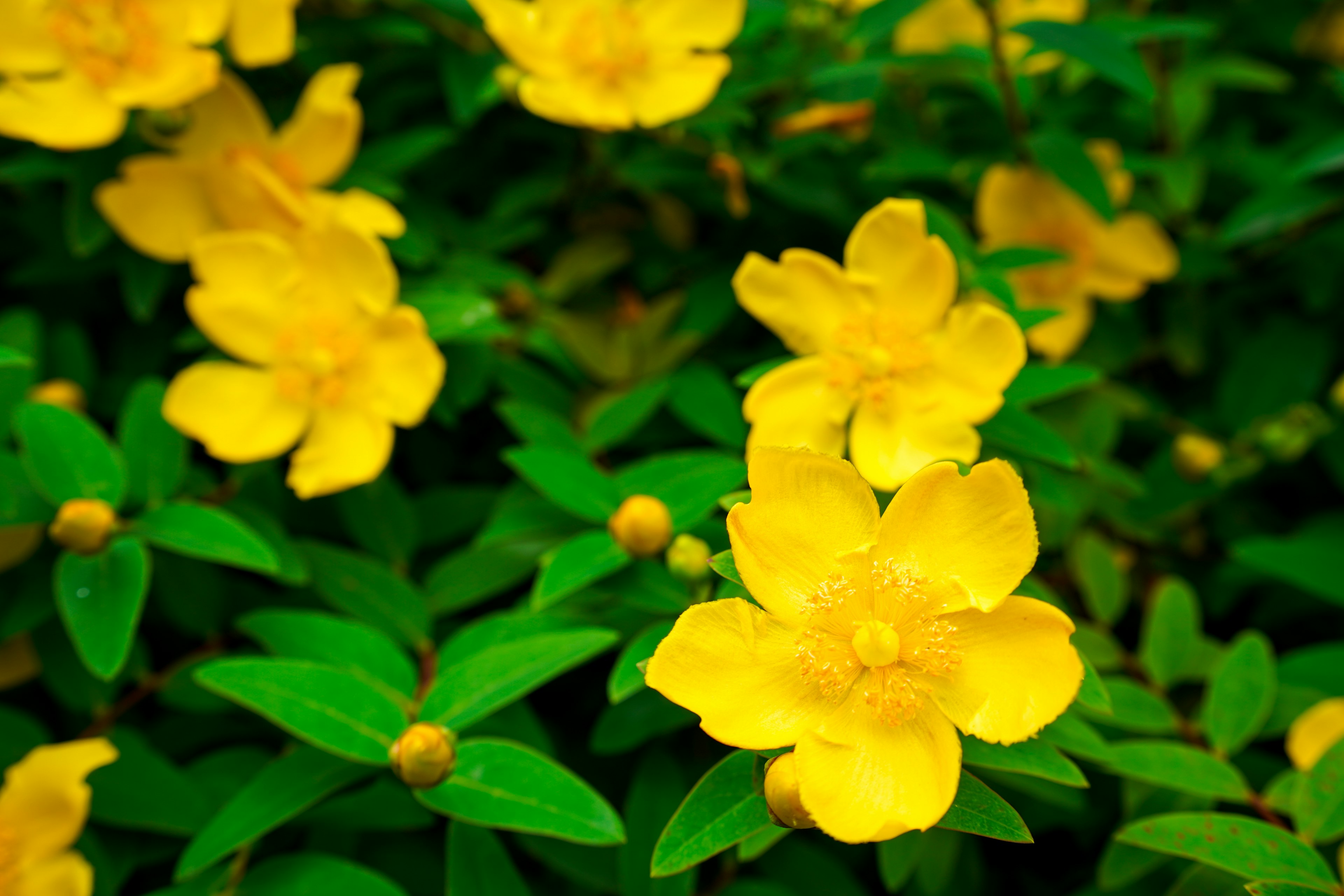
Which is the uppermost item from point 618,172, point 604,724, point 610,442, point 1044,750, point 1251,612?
point 618,172

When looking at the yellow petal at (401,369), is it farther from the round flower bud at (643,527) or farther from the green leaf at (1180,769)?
the green leaf at (1180,769)

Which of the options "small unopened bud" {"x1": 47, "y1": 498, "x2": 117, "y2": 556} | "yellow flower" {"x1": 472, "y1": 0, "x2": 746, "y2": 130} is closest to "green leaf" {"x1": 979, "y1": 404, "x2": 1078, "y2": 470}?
"yellow flower" {"x1": 472, "y1": 0, "x2": 746, "y2": 130}

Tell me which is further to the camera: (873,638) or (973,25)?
(973,25)

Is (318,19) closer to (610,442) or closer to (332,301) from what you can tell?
(332,301)

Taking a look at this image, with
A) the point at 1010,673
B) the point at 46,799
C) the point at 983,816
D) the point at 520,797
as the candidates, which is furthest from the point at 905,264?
the point at 46,799

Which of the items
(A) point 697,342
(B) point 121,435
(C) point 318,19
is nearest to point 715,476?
(A) point 697,342

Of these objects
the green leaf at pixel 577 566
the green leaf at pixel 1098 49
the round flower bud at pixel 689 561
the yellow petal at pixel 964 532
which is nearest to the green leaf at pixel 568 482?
the green leaf at pixel 577 566

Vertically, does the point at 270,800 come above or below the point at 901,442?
below

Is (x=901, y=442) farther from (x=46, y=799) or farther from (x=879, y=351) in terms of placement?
(x=46, y=799)
